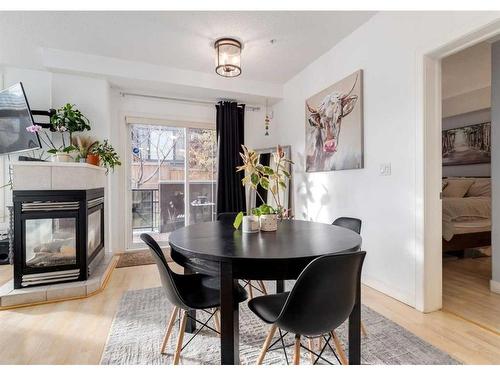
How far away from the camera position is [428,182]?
213 centimetres

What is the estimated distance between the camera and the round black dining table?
46.1 inches

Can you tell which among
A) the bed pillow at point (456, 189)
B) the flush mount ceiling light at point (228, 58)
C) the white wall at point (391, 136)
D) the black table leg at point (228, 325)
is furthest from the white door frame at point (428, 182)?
the bed pillow at point (456, 189)

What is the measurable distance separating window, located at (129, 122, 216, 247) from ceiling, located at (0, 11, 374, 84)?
1192 millimetres

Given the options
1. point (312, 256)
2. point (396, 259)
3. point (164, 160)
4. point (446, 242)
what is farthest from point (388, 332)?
point (164, 160)

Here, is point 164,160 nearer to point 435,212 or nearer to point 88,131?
point 88,131

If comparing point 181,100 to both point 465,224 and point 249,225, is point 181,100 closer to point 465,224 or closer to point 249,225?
point 249,225

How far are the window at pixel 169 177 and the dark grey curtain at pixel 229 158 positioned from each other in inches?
12.6

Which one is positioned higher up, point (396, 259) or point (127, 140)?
point (127, 140)

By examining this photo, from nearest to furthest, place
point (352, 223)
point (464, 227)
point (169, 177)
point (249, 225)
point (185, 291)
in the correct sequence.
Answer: point (185, 291) → point (249, 225) → point (352, 223) → point (464, 227) → point (169, 177)

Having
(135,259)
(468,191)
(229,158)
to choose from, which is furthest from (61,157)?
(468,191)

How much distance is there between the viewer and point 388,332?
186 centimetres

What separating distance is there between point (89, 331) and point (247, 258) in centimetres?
152

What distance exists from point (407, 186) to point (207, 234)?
5.53ft

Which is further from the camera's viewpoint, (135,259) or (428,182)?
(135,259)
